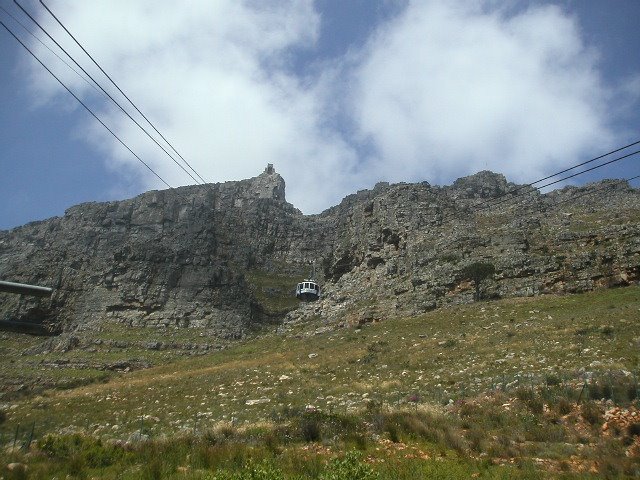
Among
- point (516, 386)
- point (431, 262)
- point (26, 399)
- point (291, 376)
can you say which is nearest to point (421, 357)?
point (291, 376)

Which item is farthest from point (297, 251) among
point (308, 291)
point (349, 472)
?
point (349, 472)

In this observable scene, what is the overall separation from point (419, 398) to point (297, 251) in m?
86.9

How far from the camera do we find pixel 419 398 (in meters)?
Answer: 18.8

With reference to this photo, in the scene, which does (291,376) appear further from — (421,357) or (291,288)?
(291,288)

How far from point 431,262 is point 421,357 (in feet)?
76.7

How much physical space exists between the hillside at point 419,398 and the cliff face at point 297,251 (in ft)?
17.7

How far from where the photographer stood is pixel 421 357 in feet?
91.3

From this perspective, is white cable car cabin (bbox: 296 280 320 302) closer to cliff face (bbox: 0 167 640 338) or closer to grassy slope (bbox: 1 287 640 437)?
cliff face (bbox: 0 167 640 338)

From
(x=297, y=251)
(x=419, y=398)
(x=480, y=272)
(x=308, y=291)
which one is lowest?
(x=419, y=398)

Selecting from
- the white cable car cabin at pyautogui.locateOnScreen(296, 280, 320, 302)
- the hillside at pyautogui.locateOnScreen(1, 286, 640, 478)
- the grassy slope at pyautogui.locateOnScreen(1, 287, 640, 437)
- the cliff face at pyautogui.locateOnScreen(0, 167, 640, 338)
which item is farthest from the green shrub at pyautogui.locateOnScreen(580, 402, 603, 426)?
the white cable car cabin at pyautogui.locateOnScreen(296, 280, 320, 302)

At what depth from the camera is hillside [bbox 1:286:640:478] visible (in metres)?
12.5

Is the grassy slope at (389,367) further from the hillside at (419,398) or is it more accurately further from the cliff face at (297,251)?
the cliff face at (297,251)

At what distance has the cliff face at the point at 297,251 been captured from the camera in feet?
144

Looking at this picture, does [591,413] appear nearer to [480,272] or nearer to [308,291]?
[480,272]
